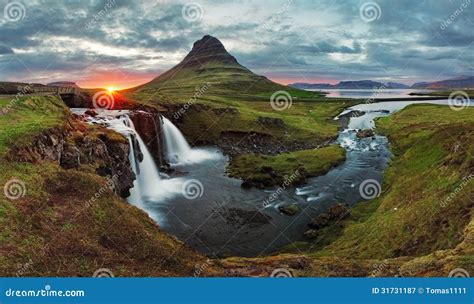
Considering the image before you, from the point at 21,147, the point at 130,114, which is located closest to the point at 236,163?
the point at 130,114

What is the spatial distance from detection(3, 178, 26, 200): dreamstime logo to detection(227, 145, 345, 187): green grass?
3717cm

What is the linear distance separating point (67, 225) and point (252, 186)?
3683cm

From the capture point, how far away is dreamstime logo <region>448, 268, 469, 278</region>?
58.6 ft

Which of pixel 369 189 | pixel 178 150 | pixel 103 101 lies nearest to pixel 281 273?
pixel 369 189

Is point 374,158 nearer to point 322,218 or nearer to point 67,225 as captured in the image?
point 322,218

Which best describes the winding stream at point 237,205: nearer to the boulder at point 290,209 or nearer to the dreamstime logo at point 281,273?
the boulder at point 290,209

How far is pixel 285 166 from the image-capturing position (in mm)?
70250

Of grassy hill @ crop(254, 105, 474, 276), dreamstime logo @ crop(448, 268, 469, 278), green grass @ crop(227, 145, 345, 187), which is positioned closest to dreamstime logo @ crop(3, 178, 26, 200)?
grassy hill @ crop(254, 105, 474, 276)

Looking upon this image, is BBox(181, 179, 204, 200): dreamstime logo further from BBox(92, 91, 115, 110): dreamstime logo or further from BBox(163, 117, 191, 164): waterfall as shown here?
BBox(92, 91, 115, 110): dreamstime logo

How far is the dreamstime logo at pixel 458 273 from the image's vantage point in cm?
1786
